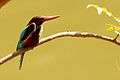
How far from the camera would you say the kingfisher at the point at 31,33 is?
2.02 ft

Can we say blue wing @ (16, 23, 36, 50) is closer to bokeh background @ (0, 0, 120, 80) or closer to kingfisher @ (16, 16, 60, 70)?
kingfisher @ (16, 16, 60, 70)

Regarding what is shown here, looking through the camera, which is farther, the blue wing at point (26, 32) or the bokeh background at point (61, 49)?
the bokeh background at point (61, 49)

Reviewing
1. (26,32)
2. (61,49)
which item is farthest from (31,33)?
(61,49)

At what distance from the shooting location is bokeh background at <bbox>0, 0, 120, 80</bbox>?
1.73 metres

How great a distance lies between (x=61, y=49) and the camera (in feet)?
5.81

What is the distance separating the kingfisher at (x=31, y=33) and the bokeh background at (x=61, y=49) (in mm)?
1068

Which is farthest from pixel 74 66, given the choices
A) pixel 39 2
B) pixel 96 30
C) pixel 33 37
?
pixel 33 37

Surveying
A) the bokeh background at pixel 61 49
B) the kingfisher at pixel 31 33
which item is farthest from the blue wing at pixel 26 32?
the bokeh background at pixel 61 49

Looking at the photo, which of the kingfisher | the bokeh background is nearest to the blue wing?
the kingfisher

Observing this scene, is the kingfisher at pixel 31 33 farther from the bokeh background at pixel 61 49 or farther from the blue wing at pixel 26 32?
the bokeh background at pixel 61 49

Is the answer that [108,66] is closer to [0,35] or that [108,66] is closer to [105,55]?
[105,55]

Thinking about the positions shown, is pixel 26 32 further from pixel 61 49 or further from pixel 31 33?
pixel 61 49

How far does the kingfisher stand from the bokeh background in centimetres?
107

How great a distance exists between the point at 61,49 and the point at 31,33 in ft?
3.69
